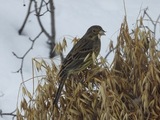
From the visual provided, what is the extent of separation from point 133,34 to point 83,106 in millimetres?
513

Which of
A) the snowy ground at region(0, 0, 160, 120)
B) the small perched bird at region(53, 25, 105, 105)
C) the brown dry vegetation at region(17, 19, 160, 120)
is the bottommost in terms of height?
the brown dry vegetation at region(17, 19, 160, 120)

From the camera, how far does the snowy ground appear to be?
5914 millimetres

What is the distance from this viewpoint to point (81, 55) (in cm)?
424

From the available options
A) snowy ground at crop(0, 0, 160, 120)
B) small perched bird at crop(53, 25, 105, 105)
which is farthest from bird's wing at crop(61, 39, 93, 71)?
snowy ground at crop(0, 0, 160, 120)

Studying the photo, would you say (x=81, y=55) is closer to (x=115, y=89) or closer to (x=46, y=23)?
(x=115, y=89)

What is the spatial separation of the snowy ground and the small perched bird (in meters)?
1.39

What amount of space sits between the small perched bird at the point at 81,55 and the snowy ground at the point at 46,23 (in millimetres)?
1387

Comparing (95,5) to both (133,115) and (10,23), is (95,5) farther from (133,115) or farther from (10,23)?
(133,115)

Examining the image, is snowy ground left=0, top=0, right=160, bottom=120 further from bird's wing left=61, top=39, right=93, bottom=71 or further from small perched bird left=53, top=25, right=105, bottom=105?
bird's wing left=61, top=39, right=93, bottom=71

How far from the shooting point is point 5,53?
616 cm

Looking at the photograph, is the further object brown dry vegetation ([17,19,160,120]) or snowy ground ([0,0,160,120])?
snowy ground ([0,0,160,120])

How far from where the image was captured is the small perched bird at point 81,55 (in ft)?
13.0

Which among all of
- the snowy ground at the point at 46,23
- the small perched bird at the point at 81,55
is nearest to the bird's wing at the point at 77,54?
the small perched bird at the point at 81,55

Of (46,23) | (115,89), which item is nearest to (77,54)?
(115,89)
